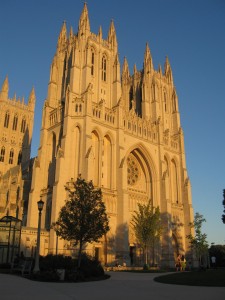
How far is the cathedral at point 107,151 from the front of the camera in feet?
137

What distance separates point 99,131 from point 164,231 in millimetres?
19210

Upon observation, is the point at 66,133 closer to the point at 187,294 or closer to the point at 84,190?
the point at 84,190

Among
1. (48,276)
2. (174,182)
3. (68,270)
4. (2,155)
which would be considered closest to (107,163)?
(174,182)

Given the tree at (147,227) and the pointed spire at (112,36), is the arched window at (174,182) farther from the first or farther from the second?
the pointed spire at (112,36)

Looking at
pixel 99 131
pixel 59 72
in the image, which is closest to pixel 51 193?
pixel 99 131

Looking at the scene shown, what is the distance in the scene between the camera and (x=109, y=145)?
4850cm

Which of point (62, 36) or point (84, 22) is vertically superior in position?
point (62, 36)

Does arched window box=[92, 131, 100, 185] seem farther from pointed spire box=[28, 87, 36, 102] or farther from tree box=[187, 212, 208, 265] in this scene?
pointed spire box=[28, 87, 36, 102]

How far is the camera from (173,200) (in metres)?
56.3

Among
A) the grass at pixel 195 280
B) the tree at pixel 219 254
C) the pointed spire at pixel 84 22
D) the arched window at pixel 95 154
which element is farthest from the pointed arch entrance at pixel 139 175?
the tree at pixel 219 254

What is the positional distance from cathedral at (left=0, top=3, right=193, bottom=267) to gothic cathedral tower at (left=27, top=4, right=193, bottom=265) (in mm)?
154

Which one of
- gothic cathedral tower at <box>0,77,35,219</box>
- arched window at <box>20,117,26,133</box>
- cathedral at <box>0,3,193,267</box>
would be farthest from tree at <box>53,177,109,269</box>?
arched window at <box>20,117,26,133</box>

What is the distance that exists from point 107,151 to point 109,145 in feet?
3.30

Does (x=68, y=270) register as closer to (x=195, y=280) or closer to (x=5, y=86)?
(x=195, y=280)
